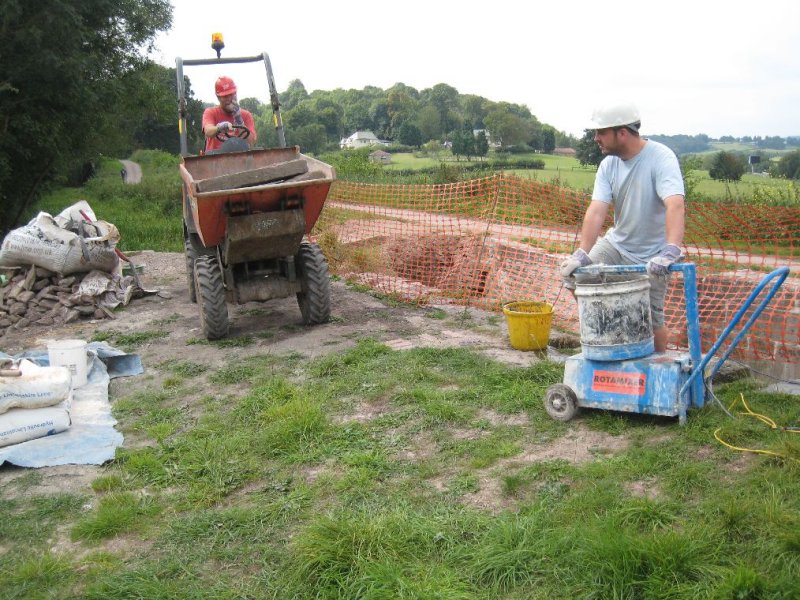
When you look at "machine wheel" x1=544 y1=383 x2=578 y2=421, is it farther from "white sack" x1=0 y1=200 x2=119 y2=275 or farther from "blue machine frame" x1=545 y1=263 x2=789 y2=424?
"white sack" x1=0 y1=200 x2=119 y2=275

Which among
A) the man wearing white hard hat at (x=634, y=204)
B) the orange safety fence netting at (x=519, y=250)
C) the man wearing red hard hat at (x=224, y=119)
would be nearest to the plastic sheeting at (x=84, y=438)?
the man wearing red hard hat at (x=224, y=119)

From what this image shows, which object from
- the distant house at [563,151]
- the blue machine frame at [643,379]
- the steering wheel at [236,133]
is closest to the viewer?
the blue machine frame at [643,379]

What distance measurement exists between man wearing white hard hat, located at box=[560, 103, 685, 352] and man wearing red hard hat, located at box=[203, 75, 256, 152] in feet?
14.3

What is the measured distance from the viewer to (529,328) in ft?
20.6

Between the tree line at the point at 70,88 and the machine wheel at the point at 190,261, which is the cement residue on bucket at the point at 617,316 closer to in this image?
the machine wheel at the point at 190,261

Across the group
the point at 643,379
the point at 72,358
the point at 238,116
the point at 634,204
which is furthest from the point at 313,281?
the point at 643,379

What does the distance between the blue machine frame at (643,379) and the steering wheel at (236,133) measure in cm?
464

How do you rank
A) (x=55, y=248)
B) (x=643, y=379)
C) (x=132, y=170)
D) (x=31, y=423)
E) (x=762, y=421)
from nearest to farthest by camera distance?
1. (x=762, y=421)
2. (x=643, y=379)
3. (x=31, y=423)
4. (x=55, y=248)
5. (x=132, y=170)

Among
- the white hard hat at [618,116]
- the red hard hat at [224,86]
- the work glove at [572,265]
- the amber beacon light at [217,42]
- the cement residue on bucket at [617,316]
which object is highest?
the amber beacon light at [217,42]

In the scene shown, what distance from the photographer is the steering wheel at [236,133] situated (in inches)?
302

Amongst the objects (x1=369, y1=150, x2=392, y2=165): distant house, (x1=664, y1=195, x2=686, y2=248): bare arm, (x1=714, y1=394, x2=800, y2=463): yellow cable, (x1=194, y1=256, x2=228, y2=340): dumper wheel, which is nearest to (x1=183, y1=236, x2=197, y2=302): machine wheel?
(x1=194, y1=256, x2=228, y2=340): dumper wheel

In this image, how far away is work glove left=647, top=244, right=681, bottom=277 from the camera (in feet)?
13.2

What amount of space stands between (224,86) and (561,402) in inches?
195

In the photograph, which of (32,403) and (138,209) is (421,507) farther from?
(138,209)
